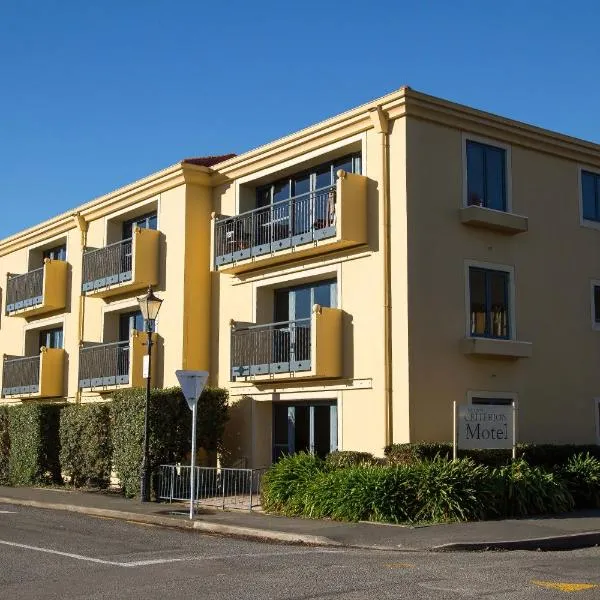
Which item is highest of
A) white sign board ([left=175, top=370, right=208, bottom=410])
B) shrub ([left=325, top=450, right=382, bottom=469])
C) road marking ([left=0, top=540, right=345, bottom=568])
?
white sign board ([left=175, top=370, right=208, bottom=410])

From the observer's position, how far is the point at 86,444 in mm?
23422

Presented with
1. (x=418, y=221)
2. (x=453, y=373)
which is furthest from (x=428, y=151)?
(x=453, y=373)

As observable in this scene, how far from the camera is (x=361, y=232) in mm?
20000

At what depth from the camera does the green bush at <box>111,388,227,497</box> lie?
2084 cm

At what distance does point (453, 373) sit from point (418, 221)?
10.5 ft

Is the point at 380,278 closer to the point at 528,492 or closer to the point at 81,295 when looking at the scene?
the point at 528,492

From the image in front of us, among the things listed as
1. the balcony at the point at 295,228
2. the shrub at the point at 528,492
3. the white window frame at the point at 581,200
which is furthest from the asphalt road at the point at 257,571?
the white window frame at the point at 581,200

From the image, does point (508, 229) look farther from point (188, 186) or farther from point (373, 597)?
point (373, 597)

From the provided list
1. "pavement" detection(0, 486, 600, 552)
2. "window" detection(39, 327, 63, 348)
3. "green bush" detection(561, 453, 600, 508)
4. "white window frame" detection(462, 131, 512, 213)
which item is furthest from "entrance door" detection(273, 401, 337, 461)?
"window" detection(39, 327, 63, 348)

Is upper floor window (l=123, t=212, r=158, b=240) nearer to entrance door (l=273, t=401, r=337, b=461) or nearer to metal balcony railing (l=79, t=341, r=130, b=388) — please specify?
metal balcony railing (l=79, t=341, r=130, b=388)

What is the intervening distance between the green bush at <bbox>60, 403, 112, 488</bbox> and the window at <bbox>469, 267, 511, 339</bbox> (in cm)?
899

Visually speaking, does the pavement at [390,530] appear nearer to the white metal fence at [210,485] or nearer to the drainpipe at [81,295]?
the white metal fence at [210,485]

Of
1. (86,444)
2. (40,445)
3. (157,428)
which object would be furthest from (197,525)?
(40,445)

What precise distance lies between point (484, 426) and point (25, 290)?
1797cm
